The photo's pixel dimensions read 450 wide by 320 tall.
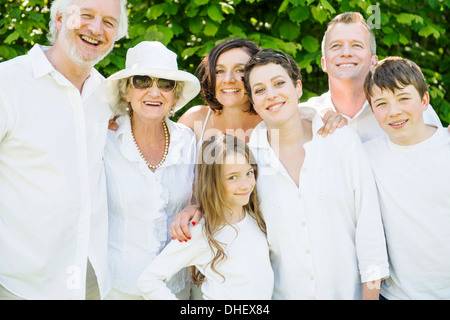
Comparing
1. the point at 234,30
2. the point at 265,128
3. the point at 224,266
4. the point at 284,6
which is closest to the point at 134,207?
the point at 224,266

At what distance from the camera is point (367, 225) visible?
2.71 metres

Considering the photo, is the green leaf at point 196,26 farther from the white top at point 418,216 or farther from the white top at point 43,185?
the white top at point 418,216

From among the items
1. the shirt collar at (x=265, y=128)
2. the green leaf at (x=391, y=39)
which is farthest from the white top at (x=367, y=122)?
the green leaf at (x=391, y=39)

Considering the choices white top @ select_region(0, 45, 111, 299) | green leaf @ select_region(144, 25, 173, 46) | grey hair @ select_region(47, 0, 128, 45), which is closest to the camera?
white top @ select_region(0, 45, 111, 299)

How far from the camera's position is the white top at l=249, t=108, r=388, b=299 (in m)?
2.71

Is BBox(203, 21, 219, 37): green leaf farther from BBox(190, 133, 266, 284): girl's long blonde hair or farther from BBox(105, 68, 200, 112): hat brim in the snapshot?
BBox(190, 133, 266, 284): girl's long blonde hair

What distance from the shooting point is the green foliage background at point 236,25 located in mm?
4020

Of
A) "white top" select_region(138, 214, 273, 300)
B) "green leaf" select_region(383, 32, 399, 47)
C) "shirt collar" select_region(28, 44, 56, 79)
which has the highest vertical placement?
"green leaf" select_region(383, 32, 399, 47)

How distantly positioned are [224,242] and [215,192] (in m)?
0.29

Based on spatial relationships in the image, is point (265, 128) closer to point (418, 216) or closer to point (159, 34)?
point (418, 216)

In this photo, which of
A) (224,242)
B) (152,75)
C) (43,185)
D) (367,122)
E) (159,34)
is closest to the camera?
(43,185)

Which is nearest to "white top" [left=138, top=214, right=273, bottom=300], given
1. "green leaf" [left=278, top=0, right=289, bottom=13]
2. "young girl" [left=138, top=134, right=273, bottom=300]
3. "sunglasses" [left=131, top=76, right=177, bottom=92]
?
"young girl" [left=138, top=134, right=273, bottom=300]

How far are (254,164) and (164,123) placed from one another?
2.45 feet

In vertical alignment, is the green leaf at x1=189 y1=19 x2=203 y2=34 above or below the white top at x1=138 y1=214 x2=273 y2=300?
above
